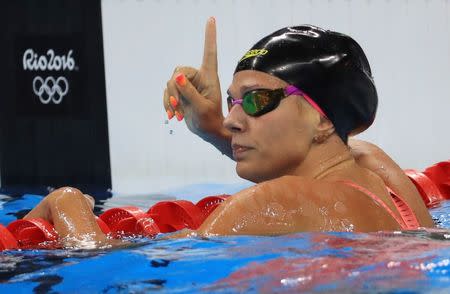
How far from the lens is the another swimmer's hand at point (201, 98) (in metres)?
3.46

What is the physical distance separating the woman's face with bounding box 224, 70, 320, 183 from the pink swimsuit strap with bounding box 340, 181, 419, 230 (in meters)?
0.22

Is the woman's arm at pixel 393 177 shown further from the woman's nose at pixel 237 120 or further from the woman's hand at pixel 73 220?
the woman's hand at pixel 73 220

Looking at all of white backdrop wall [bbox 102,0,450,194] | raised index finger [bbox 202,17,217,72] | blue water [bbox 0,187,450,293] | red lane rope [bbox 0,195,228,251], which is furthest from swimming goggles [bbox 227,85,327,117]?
white backdrop wall [bbox 102,0,450,194]

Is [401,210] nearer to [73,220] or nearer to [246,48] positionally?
[73,220]

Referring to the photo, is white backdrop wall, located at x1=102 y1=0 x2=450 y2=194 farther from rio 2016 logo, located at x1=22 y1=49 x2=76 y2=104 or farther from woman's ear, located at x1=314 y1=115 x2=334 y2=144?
woman's ear, located at x1=314 y1=115 x2=334 y2=144

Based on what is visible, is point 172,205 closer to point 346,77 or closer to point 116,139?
point 346,77

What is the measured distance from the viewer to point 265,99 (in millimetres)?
2941

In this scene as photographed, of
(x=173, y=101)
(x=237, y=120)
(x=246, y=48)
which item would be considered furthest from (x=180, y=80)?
(x=246, y=48)

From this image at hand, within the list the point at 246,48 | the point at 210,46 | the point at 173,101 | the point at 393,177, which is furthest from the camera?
the point at 246,48

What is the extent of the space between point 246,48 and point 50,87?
1644mm

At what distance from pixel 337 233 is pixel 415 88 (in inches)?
196

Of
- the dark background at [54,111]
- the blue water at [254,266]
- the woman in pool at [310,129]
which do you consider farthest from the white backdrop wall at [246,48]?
the blue water at [254,266]

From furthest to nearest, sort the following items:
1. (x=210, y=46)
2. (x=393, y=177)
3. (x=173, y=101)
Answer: (x=210, y=46), (x=173, y=101), (x=393, y=177)

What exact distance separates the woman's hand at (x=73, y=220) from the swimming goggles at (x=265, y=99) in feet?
2.23
